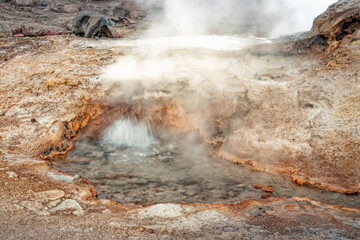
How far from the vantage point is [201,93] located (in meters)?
4.25

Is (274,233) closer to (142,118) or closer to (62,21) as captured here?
(142,118)

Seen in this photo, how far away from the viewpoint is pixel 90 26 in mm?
6605

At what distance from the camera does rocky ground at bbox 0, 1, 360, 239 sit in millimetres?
2180

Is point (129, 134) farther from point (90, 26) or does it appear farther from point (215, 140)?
point (90, 26)

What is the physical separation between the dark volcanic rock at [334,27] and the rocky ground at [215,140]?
0.09ft

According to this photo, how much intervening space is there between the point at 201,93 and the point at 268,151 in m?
1.24

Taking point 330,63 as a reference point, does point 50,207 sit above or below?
below

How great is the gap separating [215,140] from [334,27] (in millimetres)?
2279

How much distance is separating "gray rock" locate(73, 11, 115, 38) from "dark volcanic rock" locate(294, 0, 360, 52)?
3978 millimetres

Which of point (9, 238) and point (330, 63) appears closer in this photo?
point (9, 238)

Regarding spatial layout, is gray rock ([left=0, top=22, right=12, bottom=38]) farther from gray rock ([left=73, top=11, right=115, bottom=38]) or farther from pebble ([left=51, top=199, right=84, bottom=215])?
pebble ([left=51, top=199, right=84, bottom=215])

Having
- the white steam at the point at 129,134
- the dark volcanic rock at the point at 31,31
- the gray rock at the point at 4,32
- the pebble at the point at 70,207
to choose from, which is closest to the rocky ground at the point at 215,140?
the pebble at the point at 70,207

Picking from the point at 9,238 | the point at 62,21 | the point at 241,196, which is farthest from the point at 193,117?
the point at 62,21

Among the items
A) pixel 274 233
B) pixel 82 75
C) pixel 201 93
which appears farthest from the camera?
pixel 82 75
